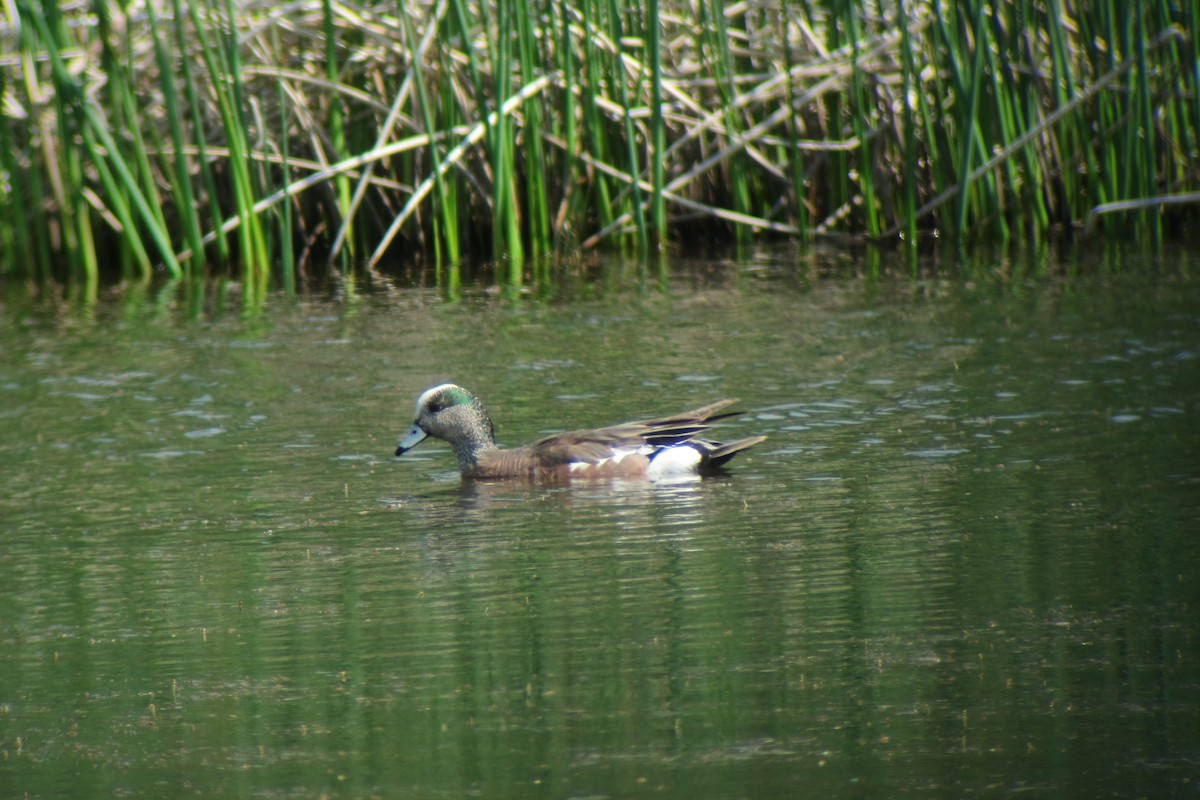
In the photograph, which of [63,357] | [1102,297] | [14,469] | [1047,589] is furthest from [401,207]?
[1047,589]

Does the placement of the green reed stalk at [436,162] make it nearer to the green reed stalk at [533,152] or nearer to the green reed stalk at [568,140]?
the green reed stalk at [533,152]

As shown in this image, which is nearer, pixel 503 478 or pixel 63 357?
pixel 503 478

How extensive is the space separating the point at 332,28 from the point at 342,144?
117 cm

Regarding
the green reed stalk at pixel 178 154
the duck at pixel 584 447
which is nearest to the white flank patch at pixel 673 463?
the duck at pixel 584 447

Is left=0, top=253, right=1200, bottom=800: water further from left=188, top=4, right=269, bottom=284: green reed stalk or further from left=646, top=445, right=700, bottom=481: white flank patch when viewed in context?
left=188, top=4, right=269, bottom=284: green reed stalk

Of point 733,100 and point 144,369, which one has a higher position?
point 733,100

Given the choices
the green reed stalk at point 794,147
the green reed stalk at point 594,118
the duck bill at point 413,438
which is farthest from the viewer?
the green reed stalk at point 594,118

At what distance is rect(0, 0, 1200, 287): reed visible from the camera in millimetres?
11719

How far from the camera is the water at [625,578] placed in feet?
11.3

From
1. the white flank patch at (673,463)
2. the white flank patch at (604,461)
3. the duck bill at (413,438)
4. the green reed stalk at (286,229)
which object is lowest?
the white flank patch at (673,463)

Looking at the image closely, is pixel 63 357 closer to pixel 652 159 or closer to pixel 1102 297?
pixel 652 159

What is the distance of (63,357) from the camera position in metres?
9.50

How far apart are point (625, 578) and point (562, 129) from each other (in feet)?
28.2

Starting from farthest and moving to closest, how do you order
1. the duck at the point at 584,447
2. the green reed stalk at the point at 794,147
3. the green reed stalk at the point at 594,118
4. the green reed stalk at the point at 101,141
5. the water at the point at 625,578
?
1. the green reed stalk at the point at 594,118
2. the green reed stalk at the point at 794,147
3. the green reed stalk at the point at 101,141
4. the duck at the point at 584,447
5. the water at the point at 625,578
